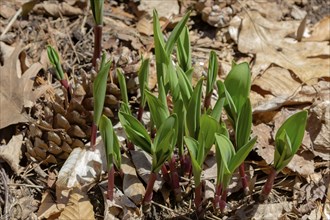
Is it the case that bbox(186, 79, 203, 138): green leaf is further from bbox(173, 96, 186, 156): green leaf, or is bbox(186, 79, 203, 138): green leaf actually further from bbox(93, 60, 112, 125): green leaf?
bbox(93, 60, 112, 125): green leaf

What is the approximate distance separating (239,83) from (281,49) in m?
0.85

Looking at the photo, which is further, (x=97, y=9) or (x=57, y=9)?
(x=57, y=9)

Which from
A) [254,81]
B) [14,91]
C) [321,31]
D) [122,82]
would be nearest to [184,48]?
[122,82]

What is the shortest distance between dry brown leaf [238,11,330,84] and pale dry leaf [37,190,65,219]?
0.98m

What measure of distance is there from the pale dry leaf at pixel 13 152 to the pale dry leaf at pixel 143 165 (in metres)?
0.43

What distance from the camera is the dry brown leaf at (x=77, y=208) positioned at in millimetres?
1899

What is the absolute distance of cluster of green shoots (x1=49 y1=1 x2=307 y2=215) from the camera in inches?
63.1

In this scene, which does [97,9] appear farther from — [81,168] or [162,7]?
[162,7]

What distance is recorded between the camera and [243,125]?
5.53 feet

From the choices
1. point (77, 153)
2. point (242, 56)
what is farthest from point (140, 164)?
point (242, 56)

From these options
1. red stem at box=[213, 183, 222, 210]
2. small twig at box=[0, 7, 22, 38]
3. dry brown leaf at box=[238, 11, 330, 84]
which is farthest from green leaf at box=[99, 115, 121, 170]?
small twig at box=[0, 7, 22, 38]

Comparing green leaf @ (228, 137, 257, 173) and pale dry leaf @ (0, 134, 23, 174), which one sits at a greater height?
green leaf @ (228, 137, 257, 173)

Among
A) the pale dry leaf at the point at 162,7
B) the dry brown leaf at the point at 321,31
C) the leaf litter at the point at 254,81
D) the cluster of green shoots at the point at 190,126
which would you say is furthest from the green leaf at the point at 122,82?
the dry brown leaf at the point at 321,31

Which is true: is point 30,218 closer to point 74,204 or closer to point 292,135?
point 74,204
